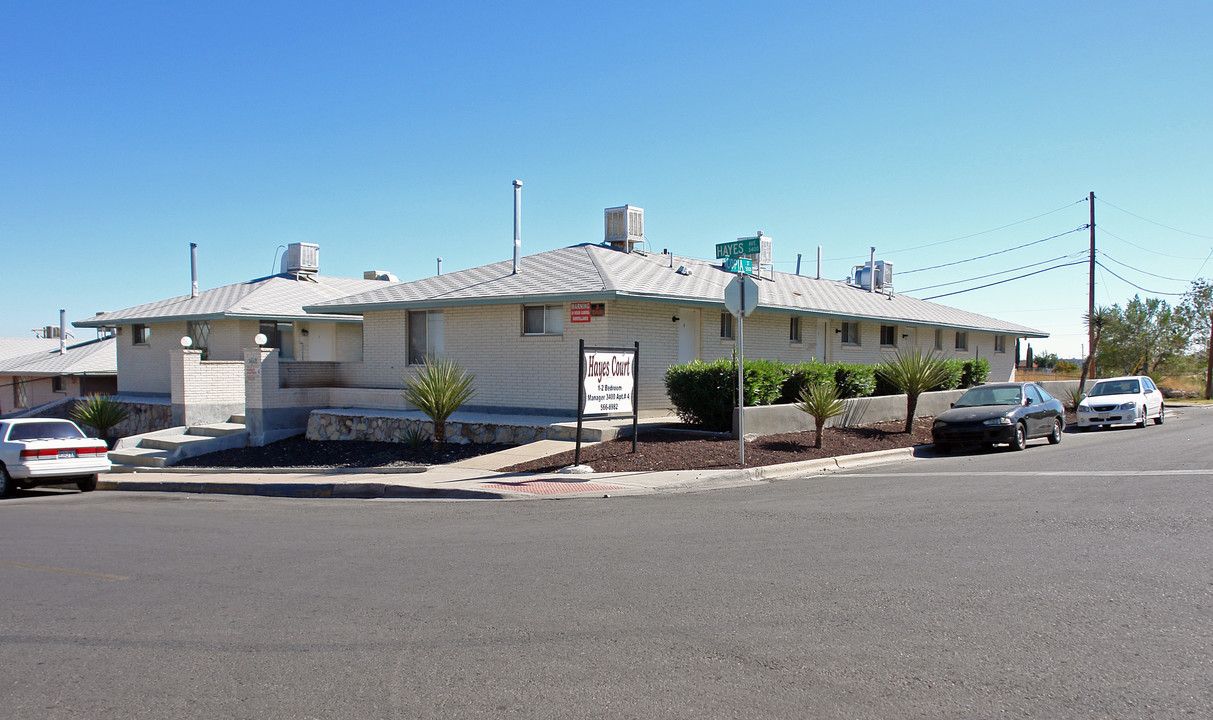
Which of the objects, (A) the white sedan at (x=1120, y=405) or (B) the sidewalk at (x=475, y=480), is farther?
(A) the white sedan at (x=1120, y=405)

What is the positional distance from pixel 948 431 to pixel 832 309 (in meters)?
8.13

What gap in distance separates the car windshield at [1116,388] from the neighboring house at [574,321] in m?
5.90

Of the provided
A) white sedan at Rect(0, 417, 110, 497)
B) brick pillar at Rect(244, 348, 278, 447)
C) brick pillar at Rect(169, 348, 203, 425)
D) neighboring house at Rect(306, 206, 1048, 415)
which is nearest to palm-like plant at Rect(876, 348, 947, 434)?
neighboring house at Rect(306, 206, 1048, 415)

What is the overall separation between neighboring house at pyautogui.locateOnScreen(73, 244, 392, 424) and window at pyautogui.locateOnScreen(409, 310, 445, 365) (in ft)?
12.6

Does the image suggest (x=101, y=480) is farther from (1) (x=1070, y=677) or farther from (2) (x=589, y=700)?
(1) (x=1070, y=677)

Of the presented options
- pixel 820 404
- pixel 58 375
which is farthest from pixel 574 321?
pixel 58 375

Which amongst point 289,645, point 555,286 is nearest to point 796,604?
point 289,645

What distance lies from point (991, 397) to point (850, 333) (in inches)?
352

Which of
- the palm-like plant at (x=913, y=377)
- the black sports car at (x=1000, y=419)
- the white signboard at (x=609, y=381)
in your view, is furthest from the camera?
the palm-like plant at (x=913, y=377)

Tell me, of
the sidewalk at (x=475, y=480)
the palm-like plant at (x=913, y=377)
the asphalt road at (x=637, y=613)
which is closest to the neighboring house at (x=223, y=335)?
the sidewalk at (x=475, y=480)

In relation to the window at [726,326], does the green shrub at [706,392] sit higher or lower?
lower

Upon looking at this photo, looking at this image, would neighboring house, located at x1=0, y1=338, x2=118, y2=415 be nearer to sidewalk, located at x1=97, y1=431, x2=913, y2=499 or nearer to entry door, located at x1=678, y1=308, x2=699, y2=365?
sidewalk, located at x1=97, y1=431, x2=913, y2=499

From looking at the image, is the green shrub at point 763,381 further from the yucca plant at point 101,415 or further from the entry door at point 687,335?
the yucca plant at point 101,415

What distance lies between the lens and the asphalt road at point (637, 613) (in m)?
4.37
